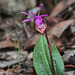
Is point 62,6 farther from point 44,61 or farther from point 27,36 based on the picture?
point 44,61

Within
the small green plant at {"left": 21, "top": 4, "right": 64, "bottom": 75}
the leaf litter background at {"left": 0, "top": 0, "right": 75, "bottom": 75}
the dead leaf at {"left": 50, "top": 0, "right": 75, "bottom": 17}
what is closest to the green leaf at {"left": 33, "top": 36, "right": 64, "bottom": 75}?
the small green plant at {"left": 21, "top": 4, "right": 64, "bottom": 75}

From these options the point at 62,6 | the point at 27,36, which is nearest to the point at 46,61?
the point at 27,36

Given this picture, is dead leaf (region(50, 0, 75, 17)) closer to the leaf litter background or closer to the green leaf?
the leaf litter background

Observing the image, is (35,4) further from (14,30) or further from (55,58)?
(55,58)

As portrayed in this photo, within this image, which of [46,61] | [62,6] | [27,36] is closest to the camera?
[46,61]

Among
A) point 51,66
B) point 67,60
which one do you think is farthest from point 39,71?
point 67,60

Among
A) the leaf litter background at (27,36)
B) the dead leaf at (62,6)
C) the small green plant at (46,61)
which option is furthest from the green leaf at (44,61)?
the dead leaf at (62,6)

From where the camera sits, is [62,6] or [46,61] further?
[62,6]
